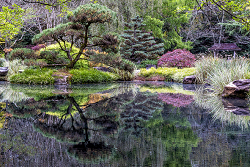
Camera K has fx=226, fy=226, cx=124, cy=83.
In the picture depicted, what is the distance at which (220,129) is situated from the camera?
212cm

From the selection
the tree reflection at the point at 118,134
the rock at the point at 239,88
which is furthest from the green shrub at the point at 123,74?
the tree reflection at the point at 118,134

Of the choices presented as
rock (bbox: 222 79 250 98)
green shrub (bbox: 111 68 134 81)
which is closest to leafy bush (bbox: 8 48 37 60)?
green shrub (bbox: 111 68 134 81)

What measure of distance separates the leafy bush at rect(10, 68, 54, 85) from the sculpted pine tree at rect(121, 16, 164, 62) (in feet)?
24.9

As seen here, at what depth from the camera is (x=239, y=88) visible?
14.9 feet

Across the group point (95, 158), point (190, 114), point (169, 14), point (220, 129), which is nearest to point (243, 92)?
point (190, 114)

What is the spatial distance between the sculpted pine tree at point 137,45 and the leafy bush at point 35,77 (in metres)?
7.60

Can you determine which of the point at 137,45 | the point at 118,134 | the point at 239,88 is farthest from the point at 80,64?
the point at 118,134

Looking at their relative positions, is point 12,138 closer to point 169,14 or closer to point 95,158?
point 95,158

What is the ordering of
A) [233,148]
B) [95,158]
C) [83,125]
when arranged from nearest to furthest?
[95,158] → [233,148] → [83,125]

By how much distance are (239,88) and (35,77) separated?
6.94 m

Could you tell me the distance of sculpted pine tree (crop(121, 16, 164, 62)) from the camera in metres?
15.7

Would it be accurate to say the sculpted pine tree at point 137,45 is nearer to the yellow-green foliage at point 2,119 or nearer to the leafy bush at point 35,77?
the leafy bush at point 35,77

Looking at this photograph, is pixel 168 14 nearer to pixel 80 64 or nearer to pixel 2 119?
pixel 80 64

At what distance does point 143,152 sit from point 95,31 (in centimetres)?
1031
